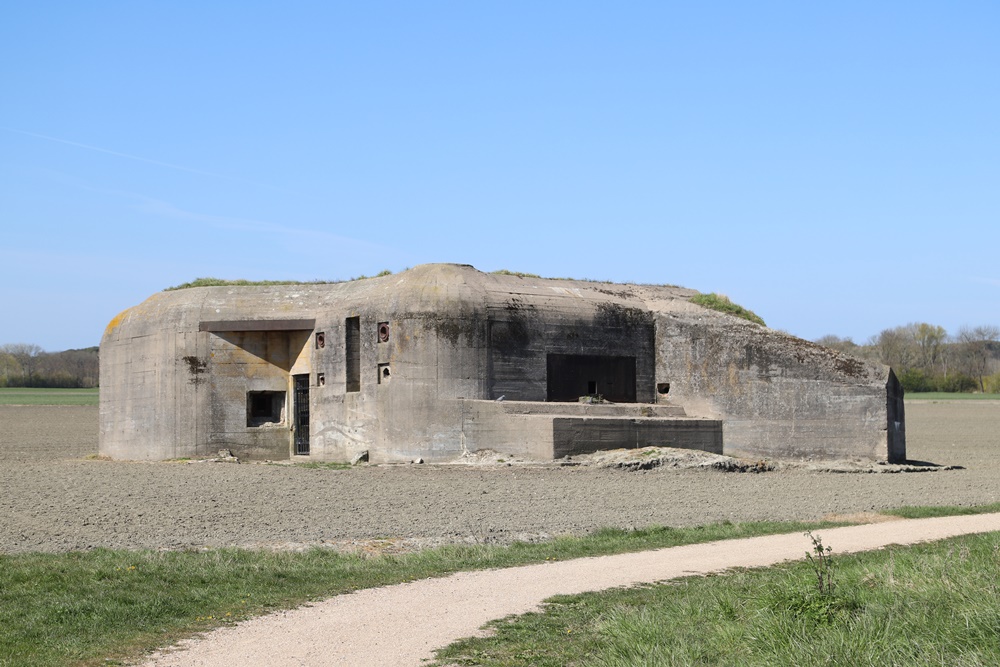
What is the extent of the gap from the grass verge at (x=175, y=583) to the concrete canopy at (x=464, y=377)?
11.3 m

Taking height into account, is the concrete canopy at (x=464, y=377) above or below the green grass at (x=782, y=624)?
above

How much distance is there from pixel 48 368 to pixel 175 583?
93762mm

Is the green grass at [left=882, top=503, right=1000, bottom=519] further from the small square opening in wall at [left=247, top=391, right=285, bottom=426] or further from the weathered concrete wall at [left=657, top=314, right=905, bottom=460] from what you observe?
the small square opening in wall at [left=247, top=391, right=285, bottom=426]

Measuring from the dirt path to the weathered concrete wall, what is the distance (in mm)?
12757

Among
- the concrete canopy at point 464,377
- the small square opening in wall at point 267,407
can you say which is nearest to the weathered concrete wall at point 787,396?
the concrete canopy at point 464,377

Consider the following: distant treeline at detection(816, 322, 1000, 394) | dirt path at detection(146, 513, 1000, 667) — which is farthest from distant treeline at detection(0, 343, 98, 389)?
dirt path at detection(146, 513, 1000, 667)

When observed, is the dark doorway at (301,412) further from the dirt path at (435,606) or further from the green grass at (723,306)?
the dirt path at (435,606)

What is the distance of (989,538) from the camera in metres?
12.5

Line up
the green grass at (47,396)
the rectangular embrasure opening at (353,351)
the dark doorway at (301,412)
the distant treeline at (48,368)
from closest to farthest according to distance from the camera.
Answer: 1. the rectangular embrasure opening at (353,351)
2. the dark doorway at (301,412)
3. the green grass at (47,396)
4. the distant treeline at (48,368)

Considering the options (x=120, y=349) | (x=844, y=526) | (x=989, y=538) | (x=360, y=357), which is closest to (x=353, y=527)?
(x=844, y=526)

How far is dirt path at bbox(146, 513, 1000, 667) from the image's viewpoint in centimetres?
813

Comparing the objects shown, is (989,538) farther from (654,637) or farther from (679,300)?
(679,300)

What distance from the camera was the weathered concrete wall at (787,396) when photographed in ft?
88.0

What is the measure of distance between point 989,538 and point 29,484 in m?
15.9
